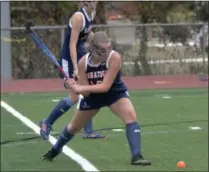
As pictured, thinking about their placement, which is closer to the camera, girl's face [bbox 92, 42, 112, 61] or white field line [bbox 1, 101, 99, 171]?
girl's face [bbox 92, 42, 112, 61]

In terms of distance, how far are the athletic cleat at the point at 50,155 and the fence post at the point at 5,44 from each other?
32.1 feet

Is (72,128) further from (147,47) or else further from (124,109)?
(147,47)

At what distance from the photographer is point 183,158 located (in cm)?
843

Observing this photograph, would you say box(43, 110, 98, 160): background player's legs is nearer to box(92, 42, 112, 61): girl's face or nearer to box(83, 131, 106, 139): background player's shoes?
box(92, 42, 112, 61): girl's face

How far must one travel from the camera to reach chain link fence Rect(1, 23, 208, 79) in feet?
61.0

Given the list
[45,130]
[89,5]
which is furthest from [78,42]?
[45,130]

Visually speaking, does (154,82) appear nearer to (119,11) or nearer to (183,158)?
(119,11)

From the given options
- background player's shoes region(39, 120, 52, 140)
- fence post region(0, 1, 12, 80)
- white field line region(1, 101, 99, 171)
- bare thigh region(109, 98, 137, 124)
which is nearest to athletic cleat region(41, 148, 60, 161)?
white field line region(1, 101, 99, 171)

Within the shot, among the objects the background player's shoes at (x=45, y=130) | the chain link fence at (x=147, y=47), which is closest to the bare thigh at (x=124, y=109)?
the background player's shoes at (x=45, y=130)

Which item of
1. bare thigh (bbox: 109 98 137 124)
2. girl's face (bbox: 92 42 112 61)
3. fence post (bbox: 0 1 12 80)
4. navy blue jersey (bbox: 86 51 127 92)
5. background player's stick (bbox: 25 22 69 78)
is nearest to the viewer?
background player's stick (bbox: 25 22 69 78)

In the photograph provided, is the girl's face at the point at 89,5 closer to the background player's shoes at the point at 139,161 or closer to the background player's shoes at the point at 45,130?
the background player's shoes at the point at 45,130

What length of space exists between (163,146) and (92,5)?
2047 mm

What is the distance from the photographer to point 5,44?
732 inches

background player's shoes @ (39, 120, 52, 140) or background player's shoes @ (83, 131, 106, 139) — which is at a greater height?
background player's shoes @ (39, 120, 52, 140)
